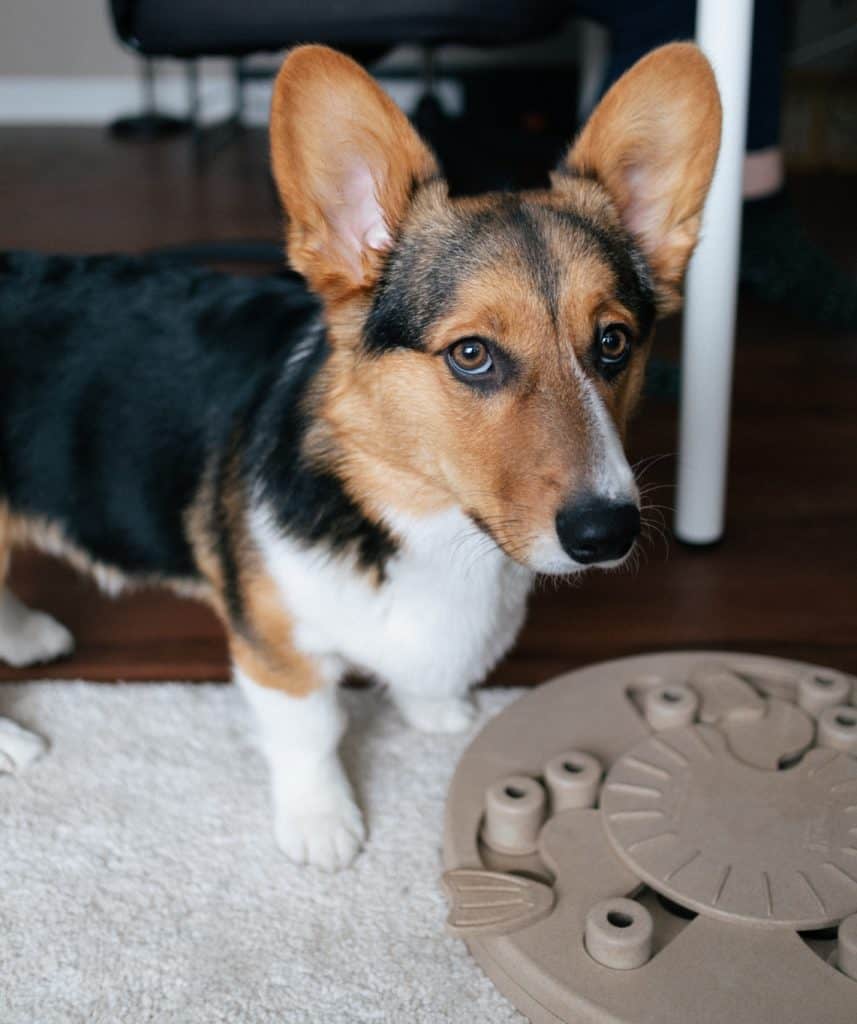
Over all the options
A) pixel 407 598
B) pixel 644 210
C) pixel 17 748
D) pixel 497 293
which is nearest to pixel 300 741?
pixel 407 598

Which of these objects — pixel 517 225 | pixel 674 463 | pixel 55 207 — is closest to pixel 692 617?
pixel 674 463

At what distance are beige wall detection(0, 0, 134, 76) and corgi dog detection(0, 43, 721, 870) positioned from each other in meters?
4.61

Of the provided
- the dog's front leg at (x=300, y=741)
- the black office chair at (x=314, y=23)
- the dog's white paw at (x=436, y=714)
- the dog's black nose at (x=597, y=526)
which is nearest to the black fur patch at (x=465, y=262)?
the dog's black nose at (x=597, y=526)

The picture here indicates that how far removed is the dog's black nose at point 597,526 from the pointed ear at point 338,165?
0.40m

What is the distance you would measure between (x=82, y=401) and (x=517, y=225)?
27.3 inches

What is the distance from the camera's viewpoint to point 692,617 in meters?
1.93

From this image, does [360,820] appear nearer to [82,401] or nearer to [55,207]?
[82,401]

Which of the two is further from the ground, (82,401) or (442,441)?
(442,441)

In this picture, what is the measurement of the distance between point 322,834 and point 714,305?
108 centimetres

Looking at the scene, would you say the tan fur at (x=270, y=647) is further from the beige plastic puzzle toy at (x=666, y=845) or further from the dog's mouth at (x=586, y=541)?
the dog's mouth at (x=586, y=541)

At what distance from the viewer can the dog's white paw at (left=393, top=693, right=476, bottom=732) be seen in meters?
1.65

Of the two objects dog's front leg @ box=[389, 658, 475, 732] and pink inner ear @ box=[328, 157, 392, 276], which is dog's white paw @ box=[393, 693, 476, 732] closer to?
dog's front leg @ box=[389, 658, 475, 732]

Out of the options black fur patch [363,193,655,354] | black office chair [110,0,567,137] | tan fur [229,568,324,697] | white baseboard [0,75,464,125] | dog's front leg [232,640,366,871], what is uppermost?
black office chair [110,0,567,137]

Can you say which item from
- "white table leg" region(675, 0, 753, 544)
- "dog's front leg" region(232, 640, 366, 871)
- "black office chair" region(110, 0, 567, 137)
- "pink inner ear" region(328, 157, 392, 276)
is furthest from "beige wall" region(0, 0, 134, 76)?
"dog's front leg" region(232, 640, 366, 871)
